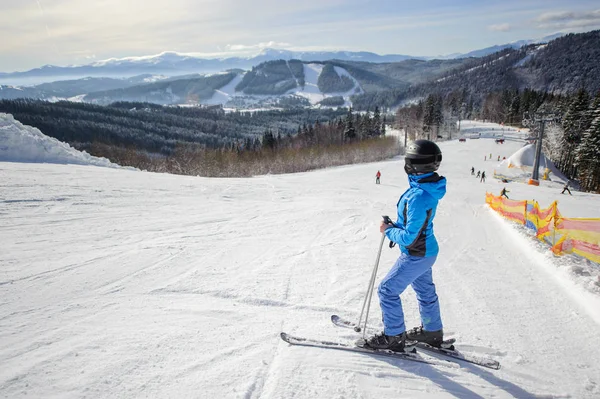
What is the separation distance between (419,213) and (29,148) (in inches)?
718

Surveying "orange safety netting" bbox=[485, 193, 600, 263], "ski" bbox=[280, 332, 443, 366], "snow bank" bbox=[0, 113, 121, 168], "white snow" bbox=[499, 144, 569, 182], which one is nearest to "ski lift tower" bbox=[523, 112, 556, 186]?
"white snow" bbox=[499, 144, 569, 182]

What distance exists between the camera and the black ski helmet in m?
3.10

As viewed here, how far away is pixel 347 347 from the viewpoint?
3.52m

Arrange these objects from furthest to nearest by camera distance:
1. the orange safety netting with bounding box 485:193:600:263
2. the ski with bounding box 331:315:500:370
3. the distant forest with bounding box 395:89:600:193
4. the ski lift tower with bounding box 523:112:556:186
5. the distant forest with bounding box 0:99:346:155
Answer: the distant forest with bounding box 0:99:346:155, the distant forest with bounding box 395:89:600:193, the ski lift tower with bounding box 523:112:556:186, the orange safety netting with bounding box 485:193:600:263, the ski with bounding box 331:315:500:370

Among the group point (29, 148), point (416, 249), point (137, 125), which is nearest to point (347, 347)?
point (416, 249)

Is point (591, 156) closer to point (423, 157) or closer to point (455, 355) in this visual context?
point (455, 355)

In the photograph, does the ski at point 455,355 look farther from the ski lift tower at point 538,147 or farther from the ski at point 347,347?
the ski lift tower at point 538,147

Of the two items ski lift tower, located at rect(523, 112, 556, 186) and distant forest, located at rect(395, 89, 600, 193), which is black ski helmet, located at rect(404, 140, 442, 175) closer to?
ski lift tower, located at rect(523, 112, 556, 186)

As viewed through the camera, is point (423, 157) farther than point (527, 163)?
No

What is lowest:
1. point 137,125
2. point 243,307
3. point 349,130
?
point 243,307

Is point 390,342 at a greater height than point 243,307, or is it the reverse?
point 390,342

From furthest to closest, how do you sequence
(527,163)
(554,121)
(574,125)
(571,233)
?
(554,121) → (574,125) → (527,163) → (571,233)

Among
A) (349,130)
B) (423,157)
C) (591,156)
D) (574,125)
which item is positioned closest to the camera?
(423,157)

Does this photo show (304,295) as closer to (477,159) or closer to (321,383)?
(321,383)
